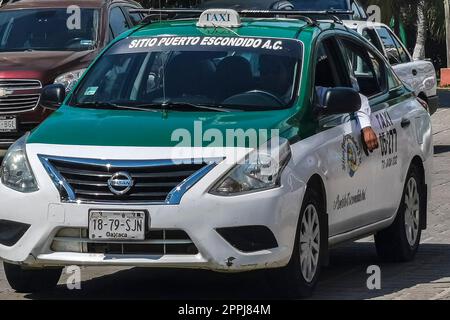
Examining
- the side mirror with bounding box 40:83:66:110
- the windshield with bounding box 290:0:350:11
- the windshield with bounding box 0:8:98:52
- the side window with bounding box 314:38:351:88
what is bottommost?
the windshield with bounding box 290:0:350:11

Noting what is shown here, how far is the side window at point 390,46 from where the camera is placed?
17875mm

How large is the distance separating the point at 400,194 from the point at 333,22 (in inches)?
51.5

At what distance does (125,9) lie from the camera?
1728cm

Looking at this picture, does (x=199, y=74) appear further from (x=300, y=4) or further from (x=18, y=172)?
(x=300, y=4)

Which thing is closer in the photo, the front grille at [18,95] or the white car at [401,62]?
the front grille at [18,95]

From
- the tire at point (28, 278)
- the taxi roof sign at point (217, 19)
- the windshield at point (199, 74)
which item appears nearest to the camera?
the tire at point (28, 278)

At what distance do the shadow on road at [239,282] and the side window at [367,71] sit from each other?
4.12ft

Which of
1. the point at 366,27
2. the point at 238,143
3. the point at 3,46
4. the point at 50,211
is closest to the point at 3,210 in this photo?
the point at 50,211

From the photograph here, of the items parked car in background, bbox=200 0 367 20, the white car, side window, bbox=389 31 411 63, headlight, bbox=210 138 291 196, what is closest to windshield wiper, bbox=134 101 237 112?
headlight, bbox=210 138 291 196

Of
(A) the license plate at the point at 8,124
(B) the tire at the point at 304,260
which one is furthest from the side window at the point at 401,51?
(B) the tire at the point at 304,260

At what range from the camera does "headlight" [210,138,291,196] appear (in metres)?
8.01

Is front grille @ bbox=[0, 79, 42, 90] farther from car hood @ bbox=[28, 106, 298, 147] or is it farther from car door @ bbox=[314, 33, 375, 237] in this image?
car hood @ bbox=[28, 106, 298, 147]

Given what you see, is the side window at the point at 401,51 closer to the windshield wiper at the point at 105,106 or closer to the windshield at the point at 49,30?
the windshield at the point at 49,30

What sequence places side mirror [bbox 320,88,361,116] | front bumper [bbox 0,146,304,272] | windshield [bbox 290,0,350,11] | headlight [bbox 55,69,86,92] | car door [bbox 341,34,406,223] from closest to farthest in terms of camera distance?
front bumper [bbox 0,146,304,272] → side mirror [bbox 320,88,361,116] → car door [bbox 341,34,406,223] → headlight [bbox 55,69,86,92] → windshield [bbox 290,0,350,11]
